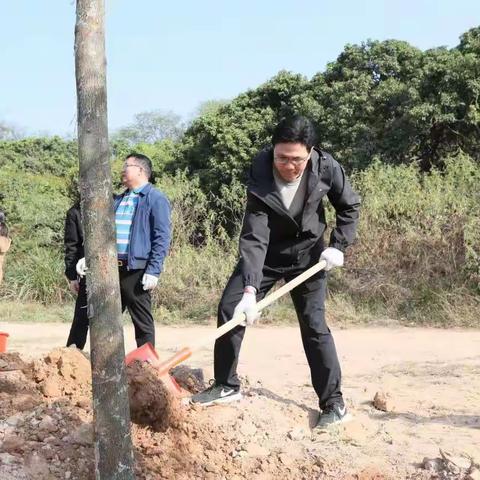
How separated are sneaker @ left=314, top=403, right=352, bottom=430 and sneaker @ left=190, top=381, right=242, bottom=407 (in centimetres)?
47

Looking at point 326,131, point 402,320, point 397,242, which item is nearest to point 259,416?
point 402,320

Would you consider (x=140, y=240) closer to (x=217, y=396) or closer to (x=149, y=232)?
(x=149, y=232)

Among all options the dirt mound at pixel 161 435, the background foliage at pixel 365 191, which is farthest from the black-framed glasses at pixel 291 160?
the background foliage at pixel 365 191

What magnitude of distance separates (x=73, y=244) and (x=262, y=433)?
2.70 metres

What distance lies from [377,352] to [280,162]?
361 centimetres

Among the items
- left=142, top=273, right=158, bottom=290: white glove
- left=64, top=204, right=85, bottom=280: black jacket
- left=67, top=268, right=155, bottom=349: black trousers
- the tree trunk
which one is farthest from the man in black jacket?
the tree trunk

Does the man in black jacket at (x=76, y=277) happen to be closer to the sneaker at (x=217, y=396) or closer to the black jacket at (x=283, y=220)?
the sneaker at (x=217, y=396)

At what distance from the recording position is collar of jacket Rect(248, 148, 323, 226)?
12.5 feet

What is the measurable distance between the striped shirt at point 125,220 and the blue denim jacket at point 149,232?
0.09ft

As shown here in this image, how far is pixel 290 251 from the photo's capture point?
394 centimetres

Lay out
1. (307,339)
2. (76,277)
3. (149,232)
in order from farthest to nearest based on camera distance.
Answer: (76,277), (149,232), (307,339)

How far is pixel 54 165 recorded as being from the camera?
2747cm

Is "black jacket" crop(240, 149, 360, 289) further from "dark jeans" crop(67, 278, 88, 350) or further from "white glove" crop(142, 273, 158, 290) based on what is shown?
"dark jeans" crop(67, 278, 88, 350)

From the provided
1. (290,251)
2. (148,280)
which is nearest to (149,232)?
(148,280)
